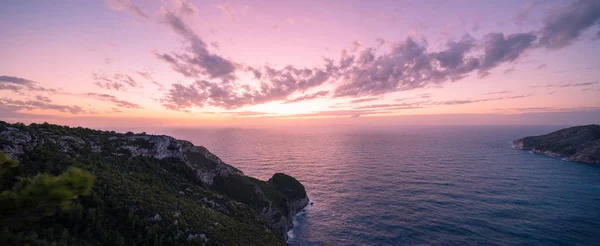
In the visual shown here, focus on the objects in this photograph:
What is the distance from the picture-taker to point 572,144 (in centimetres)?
12194

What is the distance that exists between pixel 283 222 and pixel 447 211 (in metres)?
42.6

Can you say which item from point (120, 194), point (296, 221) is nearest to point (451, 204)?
point (296, 221)

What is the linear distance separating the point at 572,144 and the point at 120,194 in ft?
679

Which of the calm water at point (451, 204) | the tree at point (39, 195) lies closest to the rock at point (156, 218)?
the tree at point (39, 195)

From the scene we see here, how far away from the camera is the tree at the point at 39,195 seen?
8594 mm

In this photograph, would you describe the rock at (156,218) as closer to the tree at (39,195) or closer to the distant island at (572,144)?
the tree at (39,195)

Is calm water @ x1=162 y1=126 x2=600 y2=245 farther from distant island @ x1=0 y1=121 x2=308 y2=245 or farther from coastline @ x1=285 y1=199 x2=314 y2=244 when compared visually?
distant island @ x1=0 y1=121 x2=308 y2=245

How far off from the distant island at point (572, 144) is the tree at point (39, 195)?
594ft

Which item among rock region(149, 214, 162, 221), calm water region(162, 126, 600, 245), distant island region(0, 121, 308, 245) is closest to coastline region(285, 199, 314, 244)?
calm water region(162, 126, 600, 245)

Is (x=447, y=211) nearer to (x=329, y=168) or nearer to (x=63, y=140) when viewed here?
(x=329, y=168)

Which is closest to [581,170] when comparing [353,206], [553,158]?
[553,158]

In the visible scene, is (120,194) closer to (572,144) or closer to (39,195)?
(39,195)

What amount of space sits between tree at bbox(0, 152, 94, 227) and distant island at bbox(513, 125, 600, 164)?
594 ft

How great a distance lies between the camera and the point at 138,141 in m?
41.2
